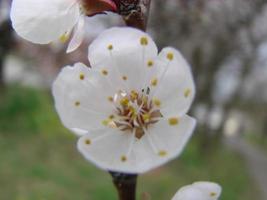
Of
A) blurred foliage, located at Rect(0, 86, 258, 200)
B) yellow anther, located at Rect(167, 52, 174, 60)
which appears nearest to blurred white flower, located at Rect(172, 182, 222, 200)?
yellow anther, located at Rect(167, 52, 174, 60)

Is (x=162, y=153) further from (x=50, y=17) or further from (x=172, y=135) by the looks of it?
(x=50, y=17)


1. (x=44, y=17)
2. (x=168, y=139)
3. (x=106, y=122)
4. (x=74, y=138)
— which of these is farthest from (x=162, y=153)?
(x=74, y=138)

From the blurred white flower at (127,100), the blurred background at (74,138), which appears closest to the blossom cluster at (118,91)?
the blurred white flower at (127,100)

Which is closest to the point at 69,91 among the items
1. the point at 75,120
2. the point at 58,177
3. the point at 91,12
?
the point at 75,120

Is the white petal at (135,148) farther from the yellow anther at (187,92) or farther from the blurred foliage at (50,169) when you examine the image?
the blurred foliage at (50,169)

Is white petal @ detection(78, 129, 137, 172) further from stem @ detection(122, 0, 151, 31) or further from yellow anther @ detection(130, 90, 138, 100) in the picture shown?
stem @ detection(122, 0, 151, 31)

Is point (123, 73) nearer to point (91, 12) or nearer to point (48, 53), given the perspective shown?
point (91, 12)
